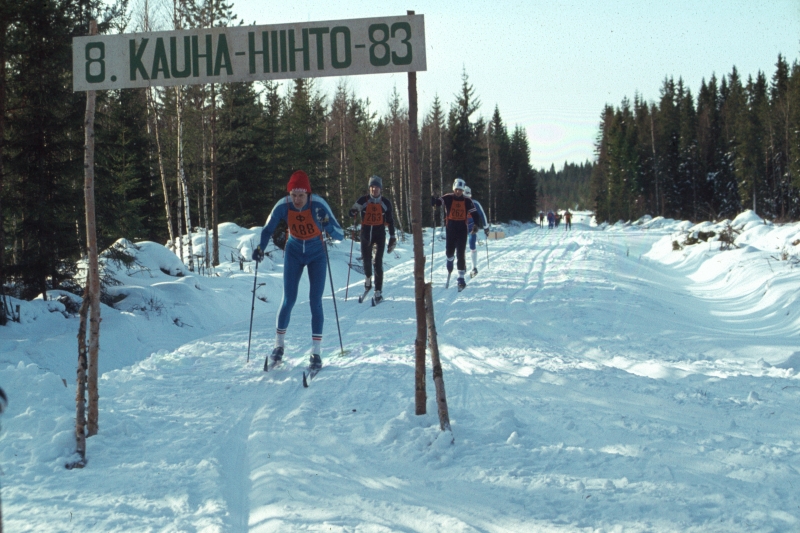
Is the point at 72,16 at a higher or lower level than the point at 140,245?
higher

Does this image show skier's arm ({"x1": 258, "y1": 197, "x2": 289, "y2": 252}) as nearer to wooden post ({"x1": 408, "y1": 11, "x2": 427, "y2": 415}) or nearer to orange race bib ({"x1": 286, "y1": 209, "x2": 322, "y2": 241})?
orange race bib ({"x1": 286, "y1": 209, "x2": 322, "y2": 241})

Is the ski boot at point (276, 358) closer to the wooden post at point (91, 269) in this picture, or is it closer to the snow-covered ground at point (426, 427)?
the snow-covered ground at point (426, 427)

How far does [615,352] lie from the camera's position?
686 centimetres

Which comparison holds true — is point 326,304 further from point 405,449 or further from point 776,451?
point 776,451

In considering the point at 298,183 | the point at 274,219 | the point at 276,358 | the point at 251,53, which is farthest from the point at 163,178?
the point at 251,53

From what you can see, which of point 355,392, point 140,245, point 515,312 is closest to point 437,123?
point 140,245

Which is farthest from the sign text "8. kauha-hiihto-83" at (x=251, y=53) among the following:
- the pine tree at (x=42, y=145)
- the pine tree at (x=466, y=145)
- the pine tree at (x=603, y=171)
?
the pine tree at (x=603, y=171)

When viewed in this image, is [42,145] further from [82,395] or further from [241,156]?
[241,156]

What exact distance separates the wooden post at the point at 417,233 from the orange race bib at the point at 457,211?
8.01m

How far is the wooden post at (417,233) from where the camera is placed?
4280 mm

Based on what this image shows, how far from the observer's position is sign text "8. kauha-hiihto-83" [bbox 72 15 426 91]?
4328mm

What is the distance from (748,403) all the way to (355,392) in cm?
338

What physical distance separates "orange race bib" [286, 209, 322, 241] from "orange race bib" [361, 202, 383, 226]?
4.19m

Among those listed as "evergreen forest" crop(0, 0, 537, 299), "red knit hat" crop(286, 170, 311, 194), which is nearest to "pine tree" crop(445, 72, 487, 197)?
"evergreen forest" crop(0, 0, 537, 299)
